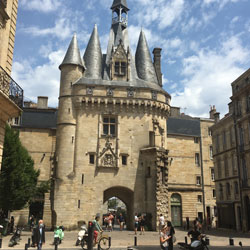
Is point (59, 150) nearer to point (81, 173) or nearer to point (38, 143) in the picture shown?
point (81, 173)

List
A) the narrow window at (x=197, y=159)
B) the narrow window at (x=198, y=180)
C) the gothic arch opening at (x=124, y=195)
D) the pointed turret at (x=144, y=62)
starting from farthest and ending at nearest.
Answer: the narrow window at (x=197, y=159), the narrow window at (x=198, y=180), the pointed turret at (x=144, y=62), the gothic arch opening at (x=124, y=195)

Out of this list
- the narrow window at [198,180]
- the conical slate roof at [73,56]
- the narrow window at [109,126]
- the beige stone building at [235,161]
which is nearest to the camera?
the beige stone building at [235,161]

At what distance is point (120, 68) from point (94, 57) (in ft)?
9.04

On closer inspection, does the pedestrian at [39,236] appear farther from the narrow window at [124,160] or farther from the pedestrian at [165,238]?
the narrow window at [124,160]

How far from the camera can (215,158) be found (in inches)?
1122

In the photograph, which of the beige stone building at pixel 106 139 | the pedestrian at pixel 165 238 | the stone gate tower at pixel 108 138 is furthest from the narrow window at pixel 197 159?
the pedestrian at pixel 165 238

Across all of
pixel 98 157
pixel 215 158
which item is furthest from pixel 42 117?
pixel 215 158

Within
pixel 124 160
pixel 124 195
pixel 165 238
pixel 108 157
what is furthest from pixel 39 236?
pixel 124 195

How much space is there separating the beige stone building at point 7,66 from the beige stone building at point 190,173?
2418 cm

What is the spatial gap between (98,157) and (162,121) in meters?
7.02

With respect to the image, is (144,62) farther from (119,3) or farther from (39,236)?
(39,236)

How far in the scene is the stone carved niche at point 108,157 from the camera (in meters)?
24.4

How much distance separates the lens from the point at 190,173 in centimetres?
3244

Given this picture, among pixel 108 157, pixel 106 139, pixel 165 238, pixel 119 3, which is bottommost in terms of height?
pixel 165 238
